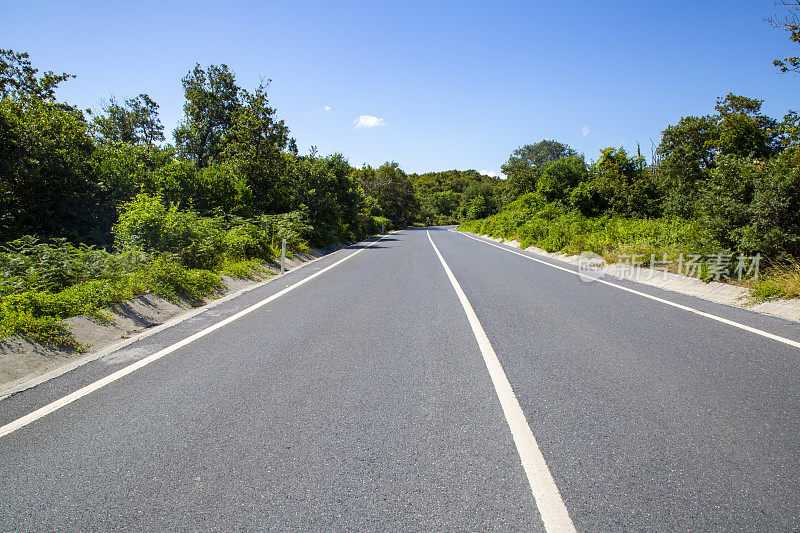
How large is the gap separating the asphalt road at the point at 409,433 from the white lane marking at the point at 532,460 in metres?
0.03

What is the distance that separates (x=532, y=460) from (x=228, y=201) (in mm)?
18374

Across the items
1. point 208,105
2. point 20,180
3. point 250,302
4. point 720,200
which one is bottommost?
point 250,302

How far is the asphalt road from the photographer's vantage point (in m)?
2.19

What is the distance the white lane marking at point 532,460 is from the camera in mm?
2127

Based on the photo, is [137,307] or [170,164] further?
[170,164]

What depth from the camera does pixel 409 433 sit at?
295 cm

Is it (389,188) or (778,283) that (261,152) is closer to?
(778,283)

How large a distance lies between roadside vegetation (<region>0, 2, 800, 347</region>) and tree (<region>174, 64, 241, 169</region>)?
0.27ft

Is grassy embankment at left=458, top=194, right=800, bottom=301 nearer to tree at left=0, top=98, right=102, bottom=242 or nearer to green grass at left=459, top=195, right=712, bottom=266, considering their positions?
green grass at left=459, top=195, right=712, bottom=266

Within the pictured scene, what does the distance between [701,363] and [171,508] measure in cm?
495

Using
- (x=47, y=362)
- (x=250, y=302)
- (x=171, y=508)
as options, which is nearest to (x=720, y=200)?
(x=250, y=302)

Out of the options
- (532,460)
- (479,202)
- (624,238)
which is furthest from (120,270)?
(479,202)

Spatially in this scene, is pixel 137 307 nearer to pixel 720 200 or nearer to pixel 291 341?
pixel 291 341

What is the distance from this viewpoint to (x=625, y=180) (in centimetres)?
2658
